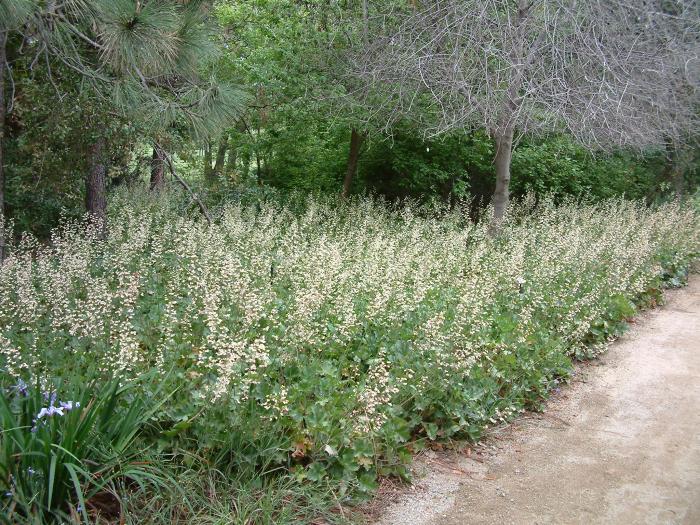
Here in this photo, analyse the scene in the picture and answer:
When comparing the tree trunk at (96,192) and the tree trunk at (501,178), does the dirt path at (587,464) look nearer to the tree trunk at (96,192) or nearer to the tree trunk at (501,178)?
the tree trunk at (501,178)

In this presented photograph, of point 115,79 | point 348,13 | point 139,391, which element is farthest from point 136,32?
point 348,13

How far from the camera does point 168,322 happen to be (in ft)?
14.4

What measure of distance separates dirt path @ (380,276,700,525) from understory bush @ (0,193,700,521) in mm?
218

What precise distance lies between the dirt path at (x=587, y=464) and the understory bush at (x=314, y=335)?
218mm

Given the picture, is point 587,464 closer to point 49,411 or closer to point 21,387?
point 49,411

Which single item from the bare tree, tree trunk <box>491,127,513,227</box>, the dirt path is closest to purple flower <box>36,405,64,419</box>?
the dirt path

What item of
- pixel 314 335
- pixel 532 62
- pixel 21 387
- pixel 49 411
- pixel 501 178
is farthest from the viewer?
pixel 501 178

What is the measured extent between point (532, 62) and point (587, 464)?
5294 mm

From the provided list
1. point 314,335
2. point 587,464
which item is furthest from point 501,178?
point 587,464

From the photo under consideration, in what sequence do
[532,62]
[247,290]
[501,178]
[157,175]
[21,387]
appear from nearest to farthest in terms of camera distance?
[21,387]
[247,290]
[532,62]
[501,178]
[157,175]

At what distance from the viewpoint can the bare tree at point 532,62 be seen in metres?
7.00

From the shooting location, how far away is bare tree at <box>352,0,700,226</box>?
7004mm

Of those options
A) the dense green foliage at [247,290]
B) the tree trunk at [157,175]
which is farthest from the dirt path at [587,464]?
the tree trunk at [157,175]

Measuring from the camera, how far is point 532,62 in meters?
7.75
